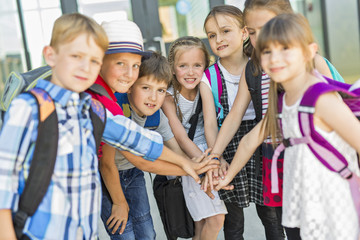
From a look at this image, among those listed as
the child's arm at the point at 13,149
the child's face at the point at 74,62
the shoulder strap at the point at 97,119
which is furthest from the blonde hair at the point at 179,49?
the child's arm at the point at 13,149

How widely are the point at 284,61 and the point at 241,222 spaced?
1.27 m

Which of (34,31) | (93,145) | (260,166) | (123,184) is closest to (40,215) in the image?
(93,145)

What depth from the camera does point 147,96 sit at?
2.09m

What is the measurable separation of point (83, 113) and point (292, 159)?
85cm

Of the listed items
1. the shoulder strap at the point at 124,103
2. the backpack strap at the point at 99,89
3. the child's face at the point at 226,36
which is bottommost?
the shoulder strap at the point at 124,103

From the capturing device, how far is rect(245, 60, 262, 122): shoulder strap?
196cm

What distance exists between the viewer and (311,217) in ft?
4.69

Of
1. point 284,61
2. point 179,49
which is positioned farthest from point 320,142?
point 179,49

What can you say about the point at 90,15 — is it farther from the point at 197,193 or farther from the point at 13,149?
the point at 13,149

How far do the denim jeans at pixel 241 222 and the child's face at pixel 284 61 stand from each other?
1.11 m

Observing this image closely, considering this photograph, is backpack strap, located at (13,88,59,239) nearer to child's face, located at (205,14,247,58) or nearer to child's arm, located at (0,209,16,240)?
child's arm, located at (0,209,16,240)

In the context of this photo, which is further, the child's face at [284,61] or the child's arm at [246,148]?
the child's arm at [246,148]

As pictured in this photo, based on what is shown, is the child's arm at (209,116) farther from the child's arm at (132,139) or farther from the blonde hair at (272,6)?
the blonde hair at (272,6)

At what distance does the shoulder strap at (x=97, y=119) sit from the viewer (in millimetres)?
1462
